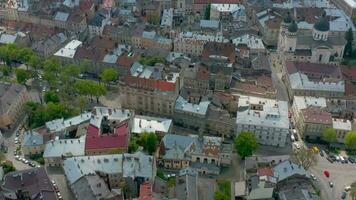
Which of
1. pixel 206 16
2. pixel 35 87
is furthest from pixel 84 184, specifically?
pixel 206 16

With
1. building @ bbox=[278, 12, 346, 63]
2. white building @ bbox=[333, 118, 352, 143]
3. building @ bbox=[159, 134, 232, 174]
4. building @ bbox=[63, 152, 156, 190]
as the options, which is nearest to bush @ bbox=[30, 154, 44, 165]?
building @ bbox=[63, 152, 156, 190]

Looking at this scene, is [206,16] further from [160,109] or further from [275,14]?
[160,109]

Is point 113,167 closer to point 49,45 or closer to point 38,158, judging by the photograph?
point 38,158

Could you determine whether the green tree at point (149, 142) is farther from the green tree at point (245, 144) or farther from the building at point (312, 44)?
the building at point (312, 44)

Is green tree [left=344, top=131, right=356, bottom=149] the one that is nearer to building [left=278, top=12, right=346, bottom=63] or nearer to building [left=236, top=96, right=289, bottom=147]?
building [left=236, top=96, right=289, bottom=147]

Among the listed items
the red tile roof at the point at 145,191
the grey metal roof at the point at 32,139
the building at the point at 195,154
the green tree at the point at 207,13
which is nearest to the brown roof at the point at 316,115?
the building at the point at 195,154

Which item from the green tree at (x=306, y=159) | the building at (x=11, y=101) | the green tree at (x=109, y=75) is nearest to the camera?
the green tree at (x=306, y=159)
